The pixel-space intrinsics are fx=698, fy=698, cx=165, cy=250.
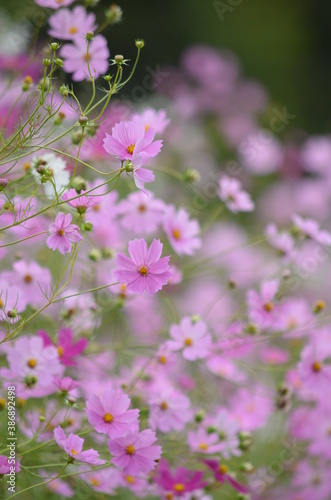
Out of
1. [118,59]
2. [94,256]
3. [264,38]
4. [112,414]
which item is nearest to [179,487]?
[112,414]

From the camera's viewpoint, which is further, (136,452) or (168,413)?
(168,413)

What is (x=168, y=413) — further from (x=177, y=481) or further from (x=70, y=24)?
(x=70, y=24)

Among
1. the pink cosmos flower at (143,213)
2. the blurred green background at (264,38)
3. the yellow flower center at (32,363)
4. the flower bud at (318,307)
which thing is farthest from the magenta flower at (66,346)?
the blurred green background at (264,38)

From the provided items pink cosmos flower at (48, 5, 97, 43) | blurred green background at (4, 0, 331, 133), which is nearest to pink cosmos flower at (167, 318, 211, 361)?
pink cosmos flower at (48, 5, 97, 43)

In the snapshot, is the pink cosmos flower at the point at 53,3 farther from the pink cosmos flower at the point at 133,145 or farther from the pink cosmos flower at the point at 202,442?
the pink cosmos flower at the point at 202,442

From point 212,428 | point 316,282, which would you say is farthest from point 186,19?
point 212,428

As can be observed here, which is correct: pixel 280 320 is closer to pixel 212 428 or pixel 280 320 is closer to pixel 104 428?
pixel 212 428
